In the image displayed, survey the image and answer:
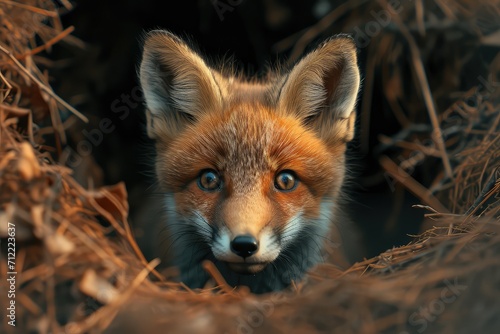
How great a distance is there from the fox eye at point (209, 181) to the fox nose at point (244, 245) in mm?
536

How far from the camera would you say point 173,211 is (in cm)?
356

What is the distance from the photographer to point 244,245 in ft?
9.02

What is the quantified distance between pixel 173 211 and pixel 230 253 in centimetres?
86

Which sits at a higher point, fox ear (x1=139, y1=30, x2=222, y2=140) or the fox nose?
fox ear (x1=139, y1=30, x2=222, y2=140)

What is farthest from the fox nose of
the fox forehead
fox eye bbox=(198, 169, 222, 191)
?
fox eye bbox=(198, 169, 222, 191)

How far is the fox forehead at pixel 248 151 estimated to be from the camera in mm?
3193

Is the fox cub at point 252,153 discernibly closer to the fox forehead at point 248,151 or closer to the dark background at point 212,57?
the fox forehead at point 248,151

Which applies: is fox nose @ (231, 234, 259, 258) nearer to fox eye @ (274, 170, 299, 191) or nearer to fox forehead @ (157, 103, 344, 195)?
fox forehead @ (157, 103, 344, 195)

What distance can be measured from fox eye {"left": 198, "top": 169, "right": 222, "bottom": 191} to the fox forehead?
0.03 meters

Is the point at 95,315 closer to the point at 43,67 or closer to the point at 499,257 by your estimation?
the point at 499,257

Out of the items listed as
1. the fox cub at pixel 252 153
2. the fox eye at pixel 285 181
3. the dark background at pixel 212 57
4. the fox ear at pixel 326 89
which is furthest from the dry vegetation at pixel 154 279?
the dark background at pixel 212 57

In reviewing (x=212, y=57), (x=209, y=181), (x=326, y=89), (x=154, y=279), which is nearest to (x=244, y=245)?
(x=209, y=181)

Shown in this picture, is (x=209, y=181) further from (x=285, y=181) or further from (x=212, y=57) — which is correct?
(x=212, y=57)

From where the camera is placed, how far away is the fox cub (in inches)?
123
